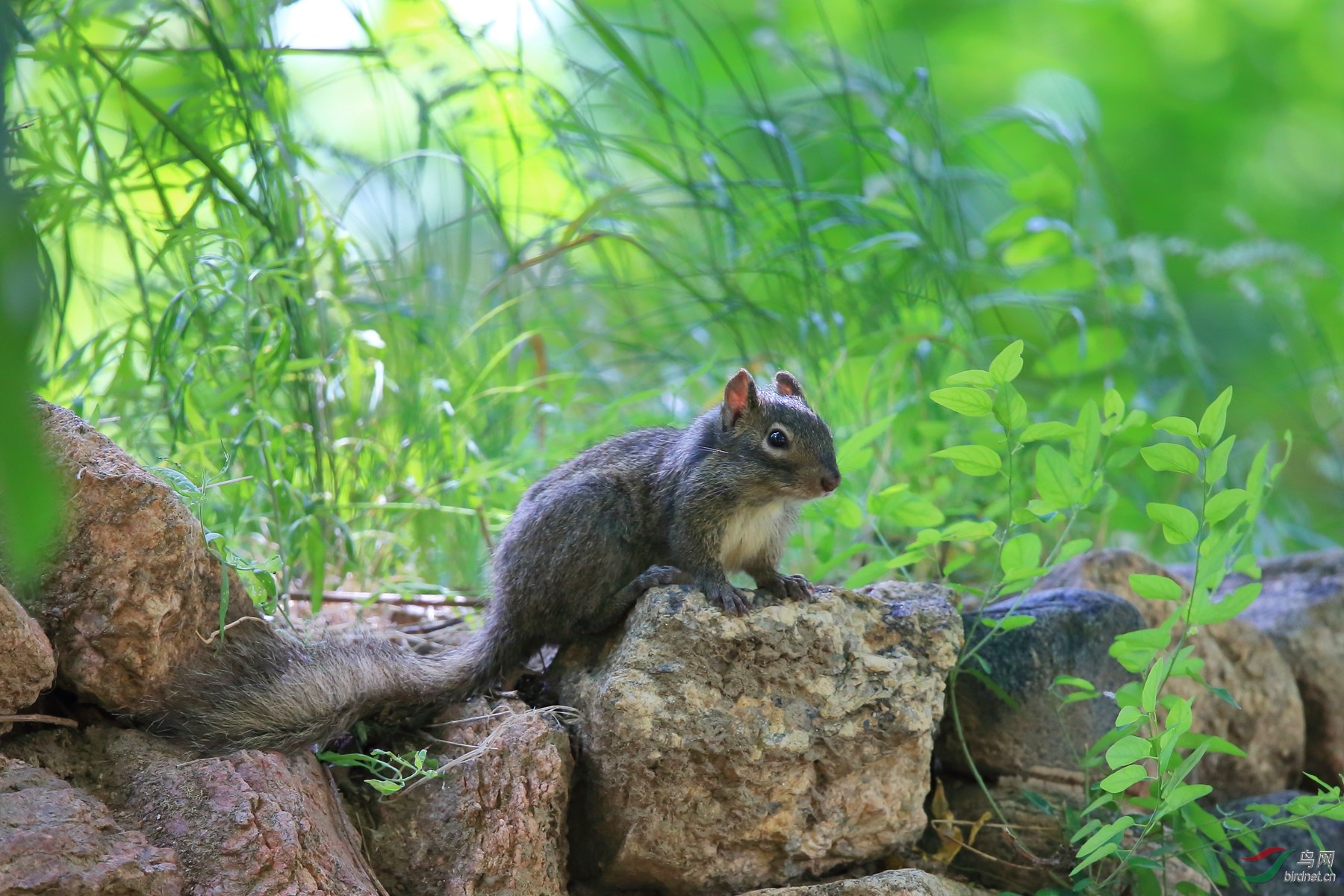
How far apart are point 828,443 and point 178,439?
168 cm

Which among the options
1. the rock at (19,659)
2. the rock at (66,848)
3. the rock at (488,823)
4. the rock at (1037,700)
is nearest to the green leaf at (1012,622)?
the rock at (1037,700)

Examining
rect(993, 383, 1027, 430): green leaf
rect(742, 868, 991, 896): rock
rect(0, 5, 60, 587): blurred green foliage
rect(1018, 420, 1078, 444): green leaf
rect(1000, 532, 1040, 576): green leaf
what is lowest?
rect(742, 868, 991, 896): rock

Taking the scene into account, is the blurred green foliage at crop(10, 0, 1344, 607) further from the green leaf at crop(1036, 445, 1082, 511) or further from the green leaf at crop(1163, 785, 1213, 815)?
the green leaf at crop(1163, 785, 1213, 815)

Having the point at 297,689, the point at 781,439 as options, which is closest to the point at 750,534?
the point at 781,439

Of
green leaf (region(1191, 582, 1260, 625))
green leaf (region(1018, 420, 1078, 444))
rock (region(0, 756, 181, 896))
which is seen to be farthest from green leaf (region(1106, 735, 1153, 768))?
rock (region(0, 756, 181, 896))

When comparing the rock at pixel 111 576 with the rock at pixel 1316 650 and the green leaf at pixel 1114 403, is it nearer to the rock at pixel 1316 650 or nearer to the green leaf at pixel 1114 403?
the green leaf at pixel 1114 403

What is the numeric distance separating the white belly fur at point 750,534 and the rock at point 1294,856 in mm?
1232

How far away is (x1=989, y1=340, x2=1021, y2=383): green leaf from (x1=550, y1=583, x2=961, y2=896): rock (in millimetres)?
594

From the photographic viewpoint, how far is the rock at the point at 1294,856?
2.57 meters

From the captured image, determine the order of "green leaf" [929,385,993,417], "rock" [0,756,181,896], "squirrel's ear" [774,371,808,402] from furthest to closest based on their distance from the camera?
"squirrel's ear" [774,371,808,402] → "green leaf" [929,385,993,417] → "rock" [0,756,181,896]

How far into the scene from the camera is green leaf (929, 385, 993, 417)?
2.08 metres

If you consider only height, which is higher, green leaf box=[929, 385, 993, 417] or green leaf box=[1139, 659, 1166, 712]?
green leaf box=[929, 385, 993, 417]

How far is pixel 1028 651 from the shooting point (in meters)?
2.52

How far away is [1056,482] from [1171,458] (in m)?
0.31
